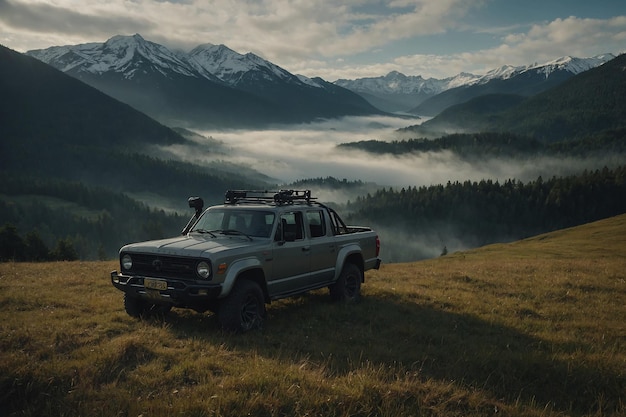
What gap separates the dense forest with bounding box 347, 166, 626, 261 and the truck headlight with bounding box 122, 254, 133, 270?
16105cm

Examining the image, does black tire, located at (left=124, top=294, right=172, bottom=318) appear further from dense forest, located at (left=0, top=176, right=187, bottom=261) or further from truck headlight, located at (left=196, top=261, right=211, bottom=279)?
dense forest, located at (left=0, top=176, right=187, bottom=261)

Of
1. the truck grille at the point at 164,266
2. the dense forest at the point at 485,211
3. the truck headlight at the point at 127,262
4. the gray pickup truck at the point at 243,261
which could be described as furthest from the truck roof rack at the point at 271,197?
the dense forest at the point at 485,211

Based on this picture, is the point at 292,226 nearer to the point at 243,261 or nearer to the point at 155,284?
the point at 243,261

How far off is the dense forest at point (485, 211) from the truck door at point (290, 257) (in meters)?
159

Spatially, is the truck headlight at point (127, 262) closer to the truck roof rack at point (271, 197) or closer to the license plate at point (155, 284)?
the license plate at point (155, 284)

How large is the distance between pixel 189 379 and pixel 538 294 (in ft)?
41.9

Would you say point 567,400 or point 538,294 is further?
point 538,294

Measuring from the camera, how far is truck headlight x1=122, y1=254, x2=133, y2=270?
10.3m

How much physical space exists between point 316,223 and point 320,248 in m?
0.74

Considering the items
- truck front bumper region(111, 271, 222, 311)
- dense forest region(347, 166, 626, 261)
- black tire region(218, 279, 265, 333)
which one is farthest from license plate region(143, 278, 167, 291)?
dense forest region(347, 166, 626, 261)

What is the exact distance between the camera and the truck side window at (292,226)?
11038 millimetres

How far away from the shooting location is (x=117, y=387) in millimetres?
6645

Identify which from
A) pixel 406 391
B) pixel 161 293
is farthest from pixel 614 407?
pixel 161 293

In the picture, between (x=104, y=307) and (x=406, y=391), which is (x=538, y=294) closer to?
(x=406, y=391)
